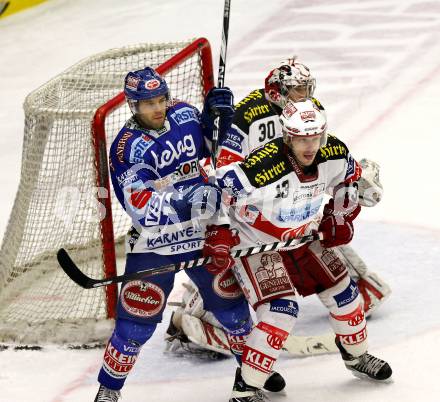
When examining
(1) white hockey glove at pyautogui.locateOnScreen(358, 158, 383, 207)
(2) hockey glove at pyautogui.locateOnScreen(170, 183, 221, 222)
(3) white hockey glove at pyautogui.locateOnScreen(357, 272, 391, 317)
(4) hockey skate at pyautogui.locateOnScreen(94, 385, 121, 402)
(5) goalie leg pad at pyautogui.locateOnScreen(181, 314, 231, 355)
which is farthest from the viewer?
(3) white hockey glove at pyautogui.locateOnScreen(357, 272, 391, 317)

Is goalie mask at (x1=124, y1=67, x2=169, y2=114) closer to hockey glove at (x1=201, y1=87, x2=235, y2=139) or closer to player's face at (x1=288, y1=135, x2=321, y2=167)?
hockey glove at (x1=201, y1=87, x2=235, y2=139)

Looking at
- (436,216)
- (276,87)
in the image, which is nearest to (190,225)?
(276,87)

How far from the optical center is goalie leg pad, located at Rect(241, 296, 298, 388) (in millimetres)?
4422

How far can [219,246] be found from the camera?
4.38 m

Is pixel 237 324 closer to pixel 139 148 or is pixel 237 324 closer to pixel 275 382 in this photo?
pixel 275 382

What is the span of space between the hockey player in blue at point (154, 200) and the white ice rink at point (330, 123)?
17.0 inches

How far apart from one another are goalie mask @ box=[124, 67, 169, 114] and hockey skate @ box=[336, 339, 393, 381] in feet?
3.97

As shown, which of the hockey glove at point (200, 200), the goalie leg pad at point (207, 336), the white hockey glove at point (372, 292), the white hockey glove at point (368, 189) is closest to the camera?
the hockey glove at point (200, 200)

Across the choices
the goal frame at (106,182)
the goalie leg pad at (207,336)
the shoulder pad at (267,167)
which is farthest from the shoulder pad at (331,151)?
the goal frame at (106,182)

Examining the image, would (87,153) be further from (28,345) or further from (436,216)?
(436,216)

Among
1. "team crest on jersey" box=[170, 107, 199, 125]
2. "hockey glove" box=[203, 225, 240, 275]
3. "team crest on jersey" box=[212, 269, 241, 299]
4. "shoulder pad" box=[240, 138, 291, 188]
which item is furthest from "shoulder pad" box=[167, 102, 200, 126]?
"team crest on jersey" box=[212, 269, 241, 299]

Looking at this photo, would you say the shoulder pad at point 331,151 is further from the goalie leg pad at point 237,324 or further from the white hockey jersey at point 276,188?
the goalie leg pad at point 237,324

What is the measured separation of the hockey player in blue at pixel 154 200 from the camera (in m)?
4.43

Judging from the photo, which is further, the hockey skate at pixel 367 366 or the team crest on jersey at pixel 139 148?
the hockey skate at pixel 367 366
